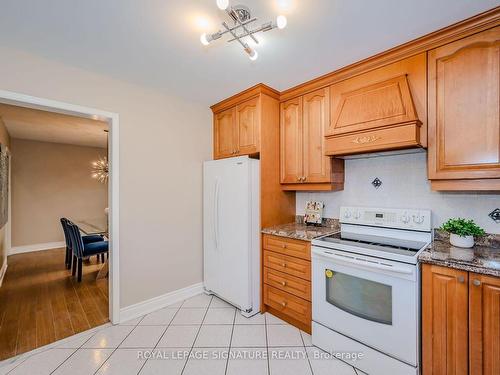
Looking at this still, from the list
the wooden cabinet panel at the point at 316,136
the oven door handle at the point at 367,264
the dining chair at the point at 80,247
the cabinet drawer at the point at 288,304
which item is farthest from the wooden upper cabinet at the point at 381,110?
the dining chair at the point at 80,247

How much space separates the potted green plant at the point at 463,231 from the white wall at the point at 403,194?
0.18 m

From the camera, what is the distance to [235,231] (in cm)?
258

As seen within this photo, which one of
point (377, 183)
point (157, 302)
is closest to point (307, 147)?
point (377, 183)

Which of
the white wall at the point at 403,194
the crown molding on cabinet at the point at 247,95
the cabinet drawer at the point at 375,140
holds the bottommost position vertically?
the white wall at the point at 403,194

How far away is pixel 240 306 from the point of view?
2.52m

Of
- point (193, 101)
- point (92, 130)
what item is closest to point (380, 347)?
point (193, 101)

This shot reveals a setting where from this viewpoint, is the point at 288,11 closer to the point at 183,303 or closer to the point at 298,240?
the point at 298,240

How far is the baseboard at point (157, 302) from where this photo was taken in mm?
2449

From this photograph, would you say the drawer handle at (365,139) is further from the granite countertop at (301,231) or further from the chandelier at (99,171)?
the chandelier at (99,171)

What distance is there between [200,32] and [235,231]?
5.83ft

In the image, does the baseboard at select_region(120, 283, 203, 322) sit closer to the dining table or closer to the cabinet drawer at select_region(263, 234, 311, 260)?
the cabinet drawer at select_region(263, 234, 311, 260)

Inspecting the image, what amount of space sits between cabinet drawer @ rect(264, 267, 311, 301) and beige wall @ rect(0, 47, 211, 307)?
1002 mm

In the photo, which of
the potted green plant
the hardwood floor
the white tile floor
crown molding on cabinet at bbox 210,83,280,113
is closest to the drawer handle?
the potted green plant

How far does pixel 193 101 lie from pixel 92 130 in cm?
263
